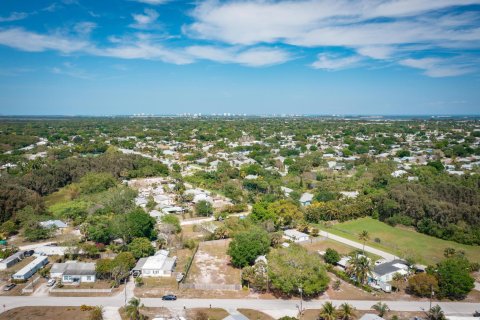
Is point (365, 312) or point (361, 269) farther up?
point (361, 269)

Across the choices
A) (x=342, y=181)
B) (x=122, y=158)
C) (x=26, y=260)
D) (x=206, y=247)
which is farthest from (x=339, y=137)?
(x=26, y=260)


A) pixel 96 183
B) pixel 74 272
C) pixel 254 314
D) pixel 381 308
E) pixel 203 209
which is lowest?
pixel 254 314

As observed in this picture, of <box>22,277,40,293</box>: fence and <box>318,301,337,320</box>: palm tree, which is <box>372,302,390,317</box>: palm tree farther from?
<box>22,277,40,293</box>: fence

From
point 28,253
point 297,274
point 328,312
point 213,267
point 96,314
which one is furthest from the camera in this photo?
point 28,253

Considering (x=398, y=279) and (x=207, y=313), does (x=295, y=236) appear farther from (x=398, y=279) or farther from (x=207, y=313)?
(x=207, y=313)

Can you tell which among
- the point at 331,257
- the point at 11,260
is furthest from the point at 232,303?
the point at 11,260
